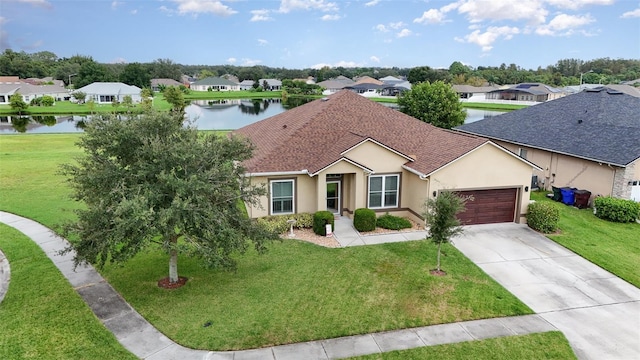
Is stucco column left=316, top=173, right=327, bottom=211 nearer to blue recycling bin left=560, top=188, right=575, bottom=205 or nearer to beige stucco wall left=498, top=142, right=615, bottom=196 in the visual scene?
beige stucco wall left=498, top=142, right=615, bottom=196

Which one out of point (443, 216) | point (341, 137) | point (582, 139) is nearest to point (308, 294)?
point (443, 216)

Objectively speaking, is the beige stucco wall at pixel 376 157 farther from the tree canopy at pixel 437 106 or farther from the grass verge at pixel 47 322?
the tree canopy at pixel 437 106

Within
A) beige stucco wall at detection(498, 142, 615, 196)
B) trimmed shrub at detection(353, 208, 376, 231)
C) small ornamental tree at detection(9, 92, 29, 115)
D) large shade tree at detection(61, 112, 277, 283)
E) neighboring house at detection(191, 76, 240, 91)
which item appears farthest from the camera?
neighboring house at detection(191, 76, 240, 91)

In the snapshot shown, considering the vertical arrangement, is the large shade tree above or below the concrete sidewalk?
above

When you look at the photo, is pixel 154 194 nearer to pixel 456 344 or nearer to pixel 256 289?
pixel 256 289

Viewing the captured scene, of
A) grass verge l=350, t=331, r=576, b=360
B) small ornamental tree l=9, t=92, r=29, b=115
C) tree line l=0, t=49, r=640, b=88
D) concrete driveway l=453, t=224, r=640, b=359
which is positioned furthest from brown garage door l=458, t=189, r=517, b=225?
tree line l=0, t=49, r=640, b=88

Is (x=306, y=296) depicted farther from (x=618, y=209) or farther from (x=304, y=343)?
(x=618, y=209)

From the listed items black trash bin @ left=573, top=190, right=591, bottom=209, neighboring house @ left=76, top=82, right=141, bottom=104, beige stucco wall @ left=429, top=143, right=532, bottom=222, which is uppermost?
neighboring house @ left=76, top=82, right=141, bottom=104
